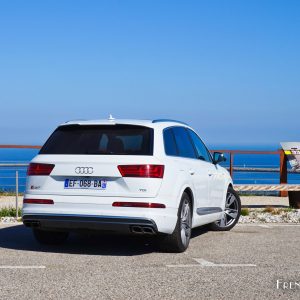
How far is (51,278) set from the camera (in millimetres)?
7113

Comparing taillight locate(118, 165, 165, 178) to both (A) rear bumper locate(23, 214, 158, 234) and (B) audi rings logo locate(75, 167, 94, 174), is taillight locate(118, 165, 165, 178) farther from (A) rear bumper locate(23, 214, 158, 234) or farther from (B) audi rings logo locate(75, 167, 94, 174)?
(A) rear bumper locate(23, 214, 158, 234)

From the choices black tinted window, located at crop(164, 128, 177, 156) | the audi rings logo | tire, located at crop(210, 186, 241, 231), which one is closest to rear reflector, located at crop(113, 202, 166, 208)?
the audi rings logo

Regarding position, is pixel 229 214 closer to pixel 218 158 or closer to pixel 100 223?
pixel 218 158

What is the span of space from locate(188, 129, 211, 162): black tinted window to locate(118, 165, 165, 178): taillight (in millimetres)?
1953

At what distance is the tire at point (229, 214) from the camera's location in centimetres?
1184

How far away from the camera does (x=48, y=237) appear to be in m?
9.64

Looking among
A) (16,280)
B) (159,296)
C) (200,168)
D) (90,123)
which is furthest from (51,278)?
(200,168)

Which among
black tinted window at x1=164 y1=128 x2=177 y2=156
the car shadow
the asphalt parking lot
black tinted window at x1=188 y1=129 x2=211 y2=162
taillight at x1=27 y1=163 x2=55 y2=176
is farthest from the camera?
black tinted window at x1=188 y1=129 x2=211 y2=162

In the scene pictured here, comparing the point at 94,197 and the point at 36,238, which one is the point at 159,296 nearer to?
the point at 94,197

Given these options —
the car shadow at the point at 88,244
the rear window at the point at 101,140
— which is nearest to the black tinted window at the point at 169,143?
the rear window at the point at 101,140

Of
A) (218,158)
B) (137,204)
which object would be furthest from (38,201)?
(218,158)

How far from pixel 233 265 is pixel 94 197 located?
177 cm

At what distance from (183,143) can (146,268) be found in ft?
8.14

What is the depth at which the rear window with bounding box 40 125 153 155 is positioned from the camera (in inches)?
348
